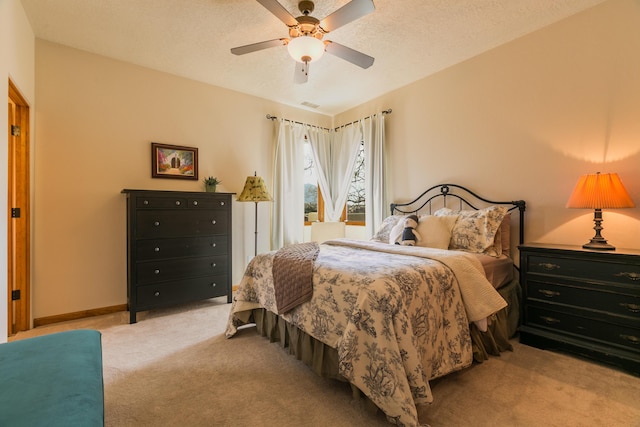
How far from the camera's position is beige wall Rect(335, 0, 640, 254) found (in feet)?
7.58

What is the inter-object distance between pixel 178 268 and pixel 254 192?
1.20 meters

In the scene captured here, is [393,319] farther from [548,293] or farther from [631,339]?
[631,339]

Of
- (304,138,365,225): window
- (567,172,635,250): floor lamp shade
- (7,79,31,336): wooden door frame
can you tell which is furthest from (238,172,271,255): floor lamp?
(567,172,635,250): floor lamp shade

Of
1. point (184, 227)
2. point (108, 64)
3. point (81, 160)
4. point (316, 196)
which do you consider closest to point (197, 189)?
point (184, 227)

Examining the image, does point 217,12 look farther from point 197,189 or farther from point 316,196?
point 316,196

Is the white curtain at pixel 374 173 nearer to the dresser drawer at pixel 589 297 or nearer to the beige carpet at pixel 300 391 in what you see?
the dresser drawer at pixel 589 297

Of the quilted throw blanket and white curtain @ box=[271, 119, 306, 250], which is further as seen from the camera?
white curtain @ box=[271, 119, 306, 250]

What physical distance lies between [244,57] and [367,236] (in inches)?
105

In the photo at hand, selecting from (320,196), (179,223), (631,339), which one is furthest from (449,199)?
(179,223)

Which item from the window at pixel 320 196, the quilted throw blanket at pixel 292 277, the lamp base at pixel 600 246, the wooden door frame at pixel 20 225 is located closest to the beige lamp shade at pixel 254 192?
the window at pixel 320 196

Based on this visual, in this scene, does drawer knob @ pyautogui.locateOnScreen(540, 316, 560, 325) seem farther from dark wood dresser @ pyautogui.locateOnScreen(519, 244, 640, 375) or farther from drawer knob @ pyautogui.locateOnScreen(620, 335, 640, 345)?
drawer knob @ pyautogui.locateOnScreen(620, 335, 640, 345)

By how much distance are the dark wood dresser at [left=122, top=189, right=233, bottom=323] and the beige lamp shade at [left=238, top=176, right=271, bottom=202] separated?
24 cm

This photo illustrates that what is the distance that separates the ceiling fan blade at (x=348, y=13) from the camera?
74.5 inches

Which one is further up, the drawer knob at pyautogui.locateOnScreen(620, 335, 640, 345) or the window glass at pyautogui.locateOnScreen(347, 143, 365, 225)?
the window glass at pyautogui.locateOnScreen(347, 143, 365, 225)
